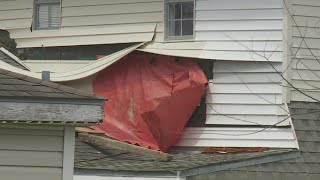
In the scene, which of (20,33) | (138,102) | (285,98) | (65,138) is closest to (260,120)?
(285,98)

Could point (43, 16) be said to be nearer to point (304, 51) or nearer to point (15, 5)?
point (15, 5)

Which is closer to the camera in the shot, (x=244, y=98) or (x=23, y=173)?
(x=23, y=173)

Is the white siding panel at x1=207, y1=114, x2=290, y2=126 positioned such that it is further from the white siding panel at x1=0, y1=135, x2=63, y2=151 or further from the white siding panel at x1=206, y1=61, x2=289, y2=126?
the white siding panel at x1=0, y1=135, x2=63, y2=151

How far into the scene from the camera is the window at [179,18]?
12.2m

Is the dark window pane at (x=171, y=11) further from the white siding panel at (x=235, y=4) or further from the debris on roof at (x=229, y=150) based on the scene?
the debris on roof at (x=229, y=150)

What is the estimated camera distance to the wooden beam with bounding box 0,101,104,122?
5066 millimetres

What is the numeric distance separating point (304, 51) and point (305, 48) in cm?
6

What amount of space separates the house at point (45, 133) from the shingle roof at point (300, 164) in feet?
13.3

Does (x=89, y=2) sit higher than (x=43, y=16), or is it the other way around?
(x=89, y=2)

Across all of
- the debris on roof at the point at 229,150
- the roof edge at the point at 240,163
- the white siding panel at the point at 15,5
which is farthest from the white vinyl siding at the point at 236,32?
the white siding panel at the point at 15,5

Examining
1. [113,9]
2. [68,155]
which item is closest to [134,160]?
[113,9]

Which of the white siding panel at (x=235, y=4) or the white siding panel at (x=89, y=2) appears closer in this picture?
the white siding panel at (x=235, y=4)

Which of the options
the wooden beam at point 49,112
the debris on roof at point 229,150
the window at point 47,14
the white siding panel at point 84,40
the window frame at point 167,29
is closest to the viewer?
the wooden beam at point 49,112

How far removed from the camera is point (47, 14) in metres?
13.6
